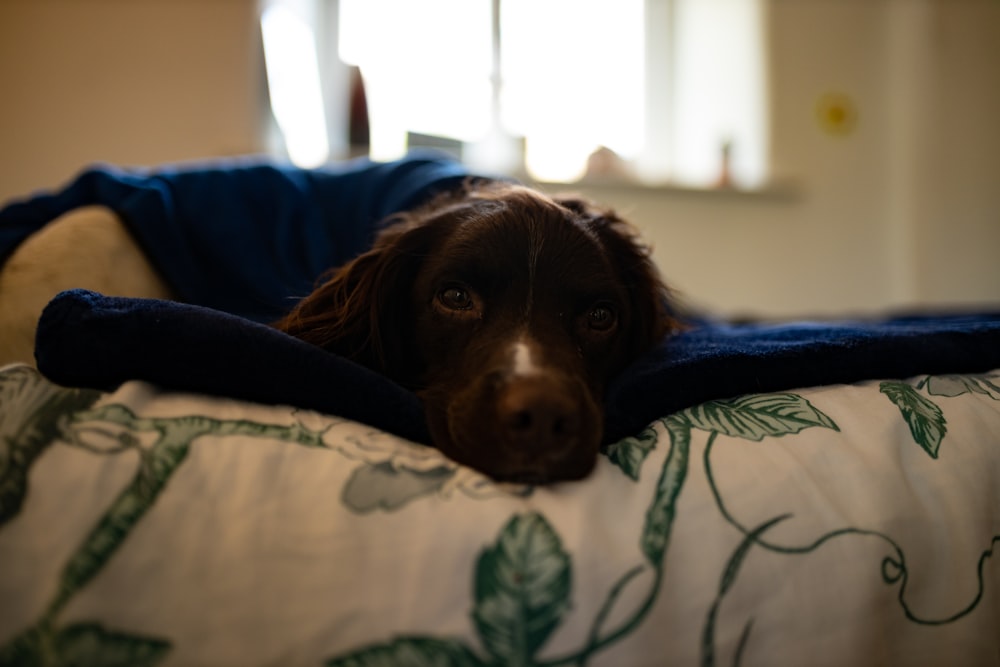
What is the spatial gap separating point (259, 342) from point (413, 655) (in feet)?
1.37

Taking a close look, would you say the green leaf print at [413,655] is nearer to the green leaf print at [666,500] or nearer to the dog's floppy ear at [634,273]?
the green leaf print at [666,500]

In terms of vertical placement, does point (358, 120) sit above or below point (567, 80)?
below

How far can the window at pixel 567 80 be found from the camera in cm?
388

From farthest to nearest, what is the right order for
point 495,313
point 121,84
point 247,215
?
point 121,84
point 247,215
point 495,313

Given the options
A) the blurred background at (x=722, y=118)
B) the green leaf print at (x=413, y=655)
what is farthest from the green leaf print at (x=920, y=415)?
the blurred background at (x=722, y=118)

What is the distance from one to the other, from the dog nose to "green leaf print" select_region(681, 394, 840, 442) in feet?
0.54

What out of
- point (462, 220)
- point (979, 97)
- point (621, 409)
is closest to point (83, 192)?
point (462, 220)

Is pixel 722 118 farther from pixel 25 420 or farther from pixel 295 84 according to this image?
pixel 25 420

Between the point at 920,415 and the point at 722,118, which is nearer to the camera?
the point at 920,415

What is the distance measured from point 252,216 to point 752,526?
1.46m

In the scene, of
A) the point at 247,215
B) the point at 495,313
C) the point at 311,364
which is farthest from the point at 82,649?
the point at 247,215

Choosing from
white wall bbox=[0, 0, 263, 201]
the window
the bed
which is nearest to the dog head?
the bed

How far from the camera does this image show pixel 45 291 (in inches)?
50.2

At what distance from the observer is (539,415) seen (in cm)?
80
